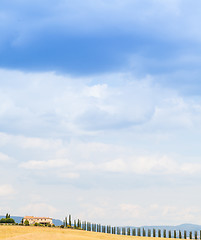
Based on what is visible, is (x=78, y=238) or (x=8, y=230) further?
(x=8, y=230)

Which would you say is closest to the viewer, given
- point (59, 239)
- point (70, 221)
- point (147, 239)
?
point (59, 239)

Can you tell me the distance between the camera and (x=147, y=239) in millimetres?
159375

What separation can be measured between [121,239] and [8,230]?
4153cm

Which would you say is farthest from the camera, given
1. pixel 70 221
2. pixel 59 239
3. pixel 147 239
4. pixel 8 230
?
pixel 70 221

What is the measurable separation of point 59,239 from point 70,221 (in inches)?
4154

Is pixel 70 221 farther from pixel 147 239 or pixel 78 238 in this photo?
pixel 78 238

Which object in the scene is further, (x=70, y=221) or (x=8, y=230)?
(x=70, y=221)

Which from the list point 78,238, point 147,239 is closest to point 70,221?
point 147,239

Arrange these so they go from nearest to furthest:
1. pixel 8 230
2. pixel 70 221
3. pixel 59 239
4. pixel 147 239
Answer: pixel 59 239
pixel 8 230
pixel 147 239
pixel 70 221

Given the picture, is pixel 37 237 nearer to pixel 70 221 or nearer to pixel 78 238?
pixel 78 238

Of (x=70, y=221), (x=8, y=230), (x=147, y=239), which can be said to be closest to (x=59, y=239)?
(x=8, y=230)

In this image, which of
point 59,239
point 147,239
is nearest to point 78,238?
point 59,239

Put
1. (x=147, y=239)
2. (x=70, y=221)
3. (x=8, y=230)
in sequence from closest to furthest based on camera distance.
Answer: (x=8, y=230), (x=147, y=239), (x=70, y=221)

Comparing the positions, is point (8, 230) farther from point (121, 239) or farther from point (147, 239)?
point (147, 239)
